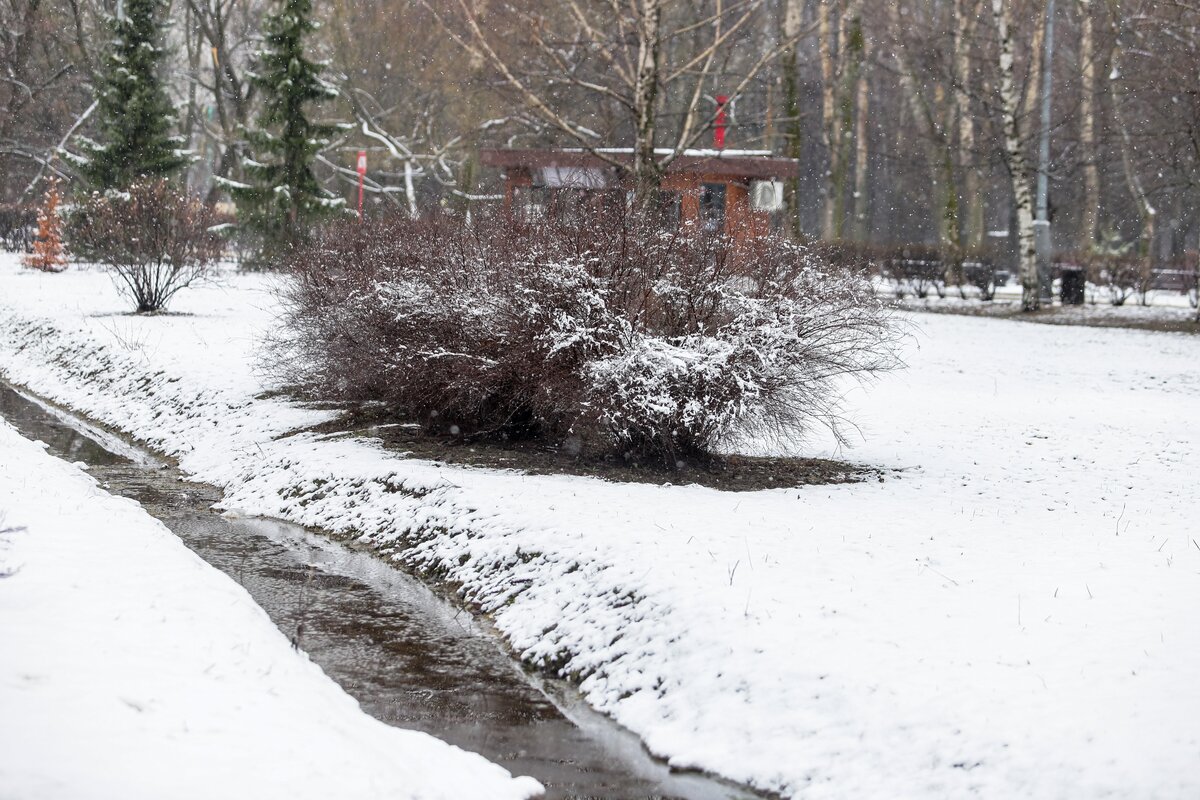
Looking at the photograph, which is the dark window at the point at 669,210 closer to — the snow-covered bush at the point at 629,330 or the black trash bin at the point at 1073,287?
the snow-covered bush at the point at 629,330

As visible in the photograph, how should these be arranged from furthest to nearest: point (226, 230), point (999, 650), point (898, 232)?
point (898, 232) → point (226, 230) → point (999, 650)

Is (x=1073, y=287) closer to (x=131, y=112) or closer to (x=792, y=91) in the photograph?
(x=792, y=91)

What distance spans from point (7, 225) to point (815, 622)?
34.7 meters

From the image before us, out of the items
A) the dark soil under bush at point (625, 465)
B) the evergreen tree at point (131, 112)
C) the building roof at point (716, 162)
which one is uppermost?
the evergreen tree at point (131, 112)

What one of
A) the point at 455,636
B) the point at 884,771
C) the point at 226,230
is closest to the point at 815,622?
the point at 884,771

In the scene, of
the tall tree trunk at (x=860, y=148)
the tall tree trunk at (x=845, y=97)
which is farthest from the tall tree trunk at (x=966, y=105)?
the tall tree trunk at (x=860, y=148)

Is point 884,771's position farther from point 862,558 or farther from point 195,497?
point 195,497

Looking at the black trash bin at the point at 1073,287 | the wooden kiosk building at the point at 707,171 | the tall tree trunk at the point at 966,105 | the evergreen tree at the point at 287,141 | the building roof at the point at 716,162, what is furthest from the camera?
the tall tree trunk at the point at 966,105

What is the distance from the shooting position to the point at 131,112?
3406 centimetres

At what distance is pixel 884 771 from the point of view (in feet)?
Answer: 17.4

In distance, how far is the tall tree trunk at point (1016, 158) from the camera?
2597 centimetres

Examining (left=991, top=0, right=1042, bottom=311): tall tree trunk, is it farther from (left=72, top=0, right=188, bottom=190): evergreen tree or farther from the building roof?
(left=72, top=0, right=188, bottom=190): evergreen tree

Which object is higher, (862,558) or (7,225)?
(7,225)

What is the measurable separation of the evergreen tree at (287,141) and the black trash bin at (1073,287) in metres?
17.0
